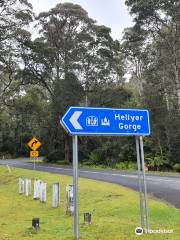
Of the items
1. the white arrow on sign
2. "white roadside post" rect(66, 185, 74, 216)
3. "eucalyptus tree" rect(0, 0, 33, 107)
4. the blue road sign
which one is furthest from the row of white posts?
"eucalyptus tree" rect(0, 0, 33, 107)

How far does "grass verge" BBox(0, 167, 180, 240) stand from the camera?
7.97 meters

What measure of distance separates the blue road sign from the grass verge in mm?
1918

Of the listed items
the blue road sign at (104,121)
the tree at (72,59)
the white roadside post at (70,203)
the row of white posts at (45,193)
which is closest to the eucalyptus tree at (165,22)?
the tree at (72,59)

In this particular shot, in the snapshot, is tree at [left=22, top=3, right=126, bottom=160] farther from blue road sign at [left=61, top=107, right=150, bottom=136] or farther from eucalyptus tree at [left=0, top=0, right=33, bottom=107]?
blue road sign at [left=61, top=107, right=150, bottom=136]

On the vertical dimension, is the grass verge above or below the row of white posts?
below

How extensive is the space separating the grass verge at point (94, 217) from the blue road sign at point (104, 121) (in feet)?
6.29

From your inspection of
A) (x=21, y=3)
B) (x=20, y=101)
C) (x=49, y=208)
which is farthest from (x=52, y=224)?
(x=20, y=101)

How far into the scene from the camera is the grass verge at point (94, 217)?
797cm

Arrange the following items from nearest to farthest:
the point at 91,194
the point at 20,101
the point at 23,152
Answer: the point at 91,194, the point at 20,101, the point at 23,152

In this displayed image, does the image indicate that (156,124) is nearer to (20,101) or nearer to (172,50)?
(172,50)

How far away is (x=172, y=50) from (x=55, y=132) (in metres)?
19.9

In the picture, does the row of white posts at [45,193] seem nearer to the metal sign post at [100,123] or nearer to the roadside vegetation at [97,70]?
the metal sign post at [100,123]

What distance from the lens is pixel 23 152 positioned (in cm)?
7556

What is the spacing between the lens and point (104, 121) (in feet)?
24.3
